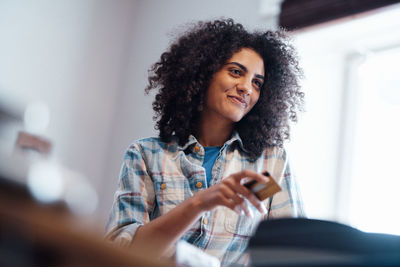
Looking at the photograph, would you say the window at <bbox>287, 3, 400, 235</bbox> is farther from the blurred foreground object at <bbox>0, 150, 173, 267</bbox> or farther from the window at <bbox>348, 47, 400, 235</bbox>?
the blurred foreground object at <bbox>0, 150, 173, 267</bbox>

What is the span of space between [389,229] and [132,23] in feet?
6.30

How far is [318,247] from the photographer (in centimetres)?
55

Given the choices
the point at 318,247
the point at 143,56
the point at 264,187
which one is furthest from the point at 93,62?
the point at 318,247

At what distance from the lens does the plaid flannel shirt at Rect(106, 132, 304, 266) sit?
1.31 m

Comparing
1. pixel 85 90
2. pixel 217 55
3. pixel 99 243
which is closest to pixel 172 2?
pixel 85 90

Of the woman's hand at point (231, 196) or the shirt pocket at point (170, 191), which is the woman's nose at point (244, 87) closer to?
the shirt pocket at point (170, 191)

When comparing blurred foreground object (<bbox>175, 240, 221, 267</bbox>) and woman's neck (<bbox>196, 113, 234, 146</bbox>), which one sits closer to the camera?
blurred foreground object (<bbox>175, 240, 221, 267</bbox>)

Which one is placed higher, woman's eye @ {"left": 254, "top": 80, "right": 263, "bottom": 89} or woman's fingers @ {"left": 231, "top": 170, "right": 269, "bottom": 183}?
woman's eye @ {"left": 254, "top": 80, "right": 263, "bottom": 89}

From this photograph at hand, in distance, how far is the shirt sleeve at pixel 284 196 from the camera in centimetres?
138

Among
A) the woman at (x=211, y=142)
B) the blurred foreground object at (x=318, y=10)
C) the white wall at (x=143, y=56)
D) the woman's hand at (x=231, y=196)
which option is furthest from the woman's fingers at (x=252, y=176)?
the white wall at (x=143, y=56)

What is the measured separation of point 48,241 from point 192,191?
1.06m

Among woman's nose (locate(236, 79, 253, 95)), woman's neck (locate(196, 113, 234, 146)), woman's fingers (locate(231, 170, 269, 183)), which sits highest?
woman's nose (locate(236, 79, 253, 95))

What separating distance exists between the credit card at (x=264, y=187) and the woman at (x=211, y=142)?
0.65ft

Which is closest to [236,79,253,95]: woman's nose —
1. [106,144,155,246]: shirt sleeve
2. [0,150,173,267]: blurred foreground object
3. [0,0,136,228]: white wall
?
[106,144,155,246]: shirt sleeve
